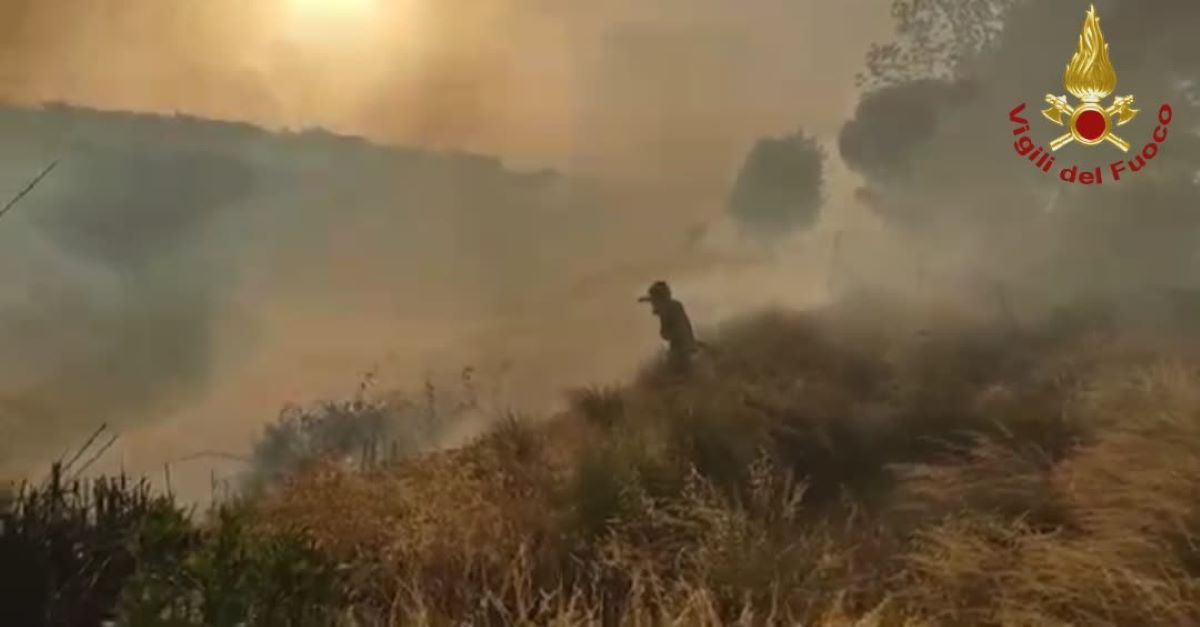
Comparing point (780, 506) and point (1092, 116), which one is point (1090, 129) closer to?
point (1092, 116)

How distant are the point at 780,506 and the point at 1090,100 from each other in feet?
3.20

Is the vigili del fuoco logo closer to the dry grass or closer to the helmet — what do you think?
the dry grass

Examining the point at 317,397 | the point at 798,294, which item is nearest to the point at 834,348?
the point at 798,294

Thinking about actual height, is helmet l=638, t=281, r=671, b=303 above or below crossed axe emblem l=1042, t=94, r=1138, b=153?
below

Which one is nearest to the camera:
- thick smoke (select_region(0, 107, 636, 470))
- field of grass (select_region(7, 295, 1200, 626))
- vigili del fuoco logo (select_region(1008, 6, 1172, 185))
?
field of grass (select_region(7, 295, 1200, 626))

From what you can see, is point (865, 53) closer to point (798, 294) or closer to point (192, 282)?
point (798, 294)

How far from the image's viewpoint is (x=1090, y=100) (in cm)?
281

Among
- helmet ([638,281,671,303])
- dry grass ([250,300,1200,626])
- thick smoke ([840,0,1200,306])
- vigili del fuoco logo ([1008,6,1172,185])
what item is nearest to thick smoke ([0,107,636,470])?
helmet ([638,281,671,303])

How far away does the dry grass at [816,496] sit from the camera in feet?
8.29

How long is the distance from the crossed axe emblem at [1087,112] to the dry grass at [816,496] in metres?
0.38

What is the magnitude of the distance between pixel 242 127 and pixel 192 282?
1.00 feet

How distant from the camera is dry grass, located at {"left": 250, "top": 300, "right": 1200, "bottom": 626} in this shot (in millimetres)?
2527

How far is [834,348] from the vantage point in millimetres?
2775

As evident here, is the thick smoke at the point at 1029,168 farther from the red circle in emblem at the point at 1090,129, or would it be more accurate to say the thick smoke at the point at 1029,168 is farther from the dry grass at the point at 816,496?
the dry grass at the point at 816,496
